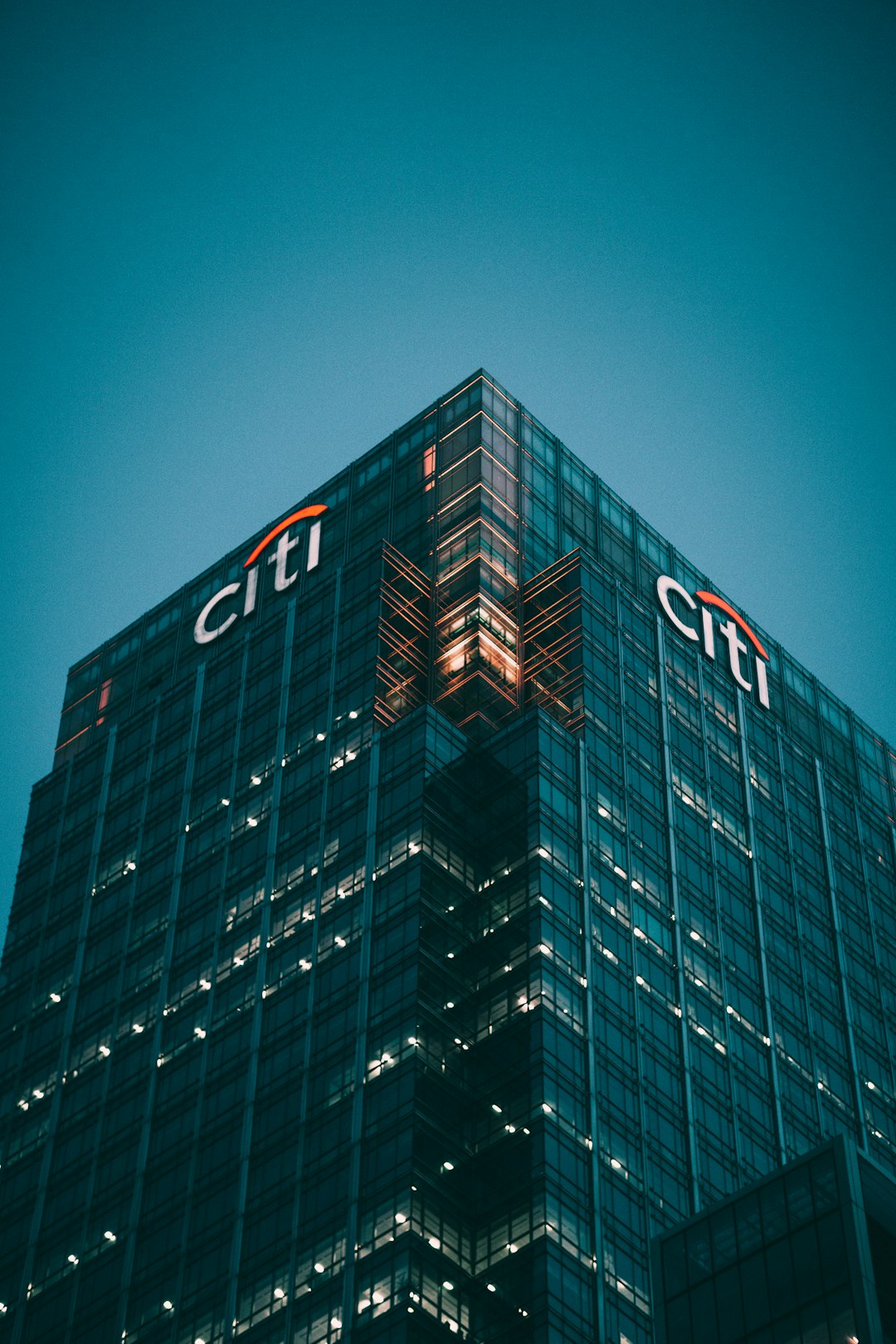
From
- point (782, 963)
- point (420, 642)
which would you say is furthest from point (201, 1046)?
point (782, 963)

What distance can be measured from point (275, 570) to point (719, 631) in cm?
3570

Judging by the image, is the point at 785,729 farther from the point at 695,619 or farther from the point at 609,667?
the point at 609,667

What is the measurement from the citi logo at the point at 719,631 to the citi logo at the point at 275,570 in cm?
2747

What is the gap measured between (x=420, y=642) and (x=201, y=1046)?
32253 mm

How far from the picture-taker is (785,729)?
586ft

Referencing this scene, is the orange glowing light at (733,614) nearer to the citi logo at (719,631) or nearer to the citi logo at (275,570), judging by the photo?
the citi logo at (719,631)

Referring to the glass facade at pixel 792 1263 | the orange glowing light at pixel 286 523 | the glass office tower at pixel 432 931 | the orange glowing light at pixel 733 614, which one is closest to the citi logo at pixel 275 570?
the orange glowing light at pixel 286 523

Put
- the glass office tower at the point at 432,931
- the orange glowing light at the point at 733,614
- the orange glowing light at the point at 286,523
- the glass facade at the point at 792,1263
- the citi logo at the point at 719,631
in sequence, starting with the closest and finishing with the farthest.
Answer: the glass facade at the point at 792,1263 → the glass office tower at the point at 432,931 → the citi logo at the point at 719,631 → the orange glowing light at the point at 286,523 → the orange glowing light at the point at 733,614

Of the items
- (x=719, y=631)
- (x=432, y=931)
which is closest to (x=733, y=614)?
(x=719, y=631)

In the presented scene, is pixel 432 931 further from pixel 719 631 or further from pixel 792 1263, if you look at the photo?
pixel 719 631

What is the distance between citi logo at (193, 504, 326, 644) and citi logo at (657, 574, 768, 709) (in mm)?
27469

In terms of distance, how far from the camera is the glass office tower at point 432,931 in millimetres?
124312

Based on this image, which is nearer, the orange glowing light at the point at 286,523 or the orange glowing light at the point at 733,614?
the orange glowing light at the point at 286,523

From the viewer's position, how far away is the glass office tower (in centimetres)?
12431
